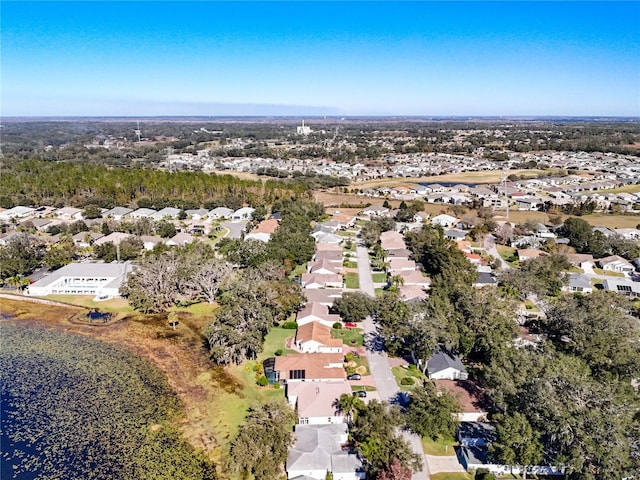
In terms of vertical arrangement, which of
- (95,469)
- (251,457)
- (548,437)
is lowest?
(95,469)

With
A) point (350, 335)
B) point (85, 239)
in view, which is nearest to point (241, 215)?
point (85, 239)

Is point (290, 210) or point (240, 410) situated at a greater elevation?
point (290, 210)

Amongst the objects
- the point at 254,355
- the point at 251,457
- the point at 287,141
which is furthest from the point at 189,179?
the point at 287,141

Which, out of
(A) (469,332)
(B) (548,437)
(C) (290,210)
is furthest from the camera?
(C) (290,210)

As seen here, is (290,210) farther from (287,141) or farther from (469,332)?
(287,141)

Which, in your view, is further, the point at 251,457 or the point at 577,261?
the point at 577,261

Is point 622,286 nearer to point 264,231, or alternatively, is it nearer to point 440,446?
point 440,446

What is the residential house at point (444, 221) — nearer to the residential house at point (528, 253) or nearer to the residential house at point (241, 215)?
the residential house at point (528, 253)

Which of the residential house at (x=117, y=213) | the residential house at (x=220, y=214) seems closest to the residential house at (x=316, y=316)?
the residential house at (x=220, y=214)

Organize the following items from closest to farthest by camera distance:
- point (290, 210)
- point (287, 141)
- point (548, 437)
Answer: point (548, 437)
point (290, 210)
point (287, 141)
